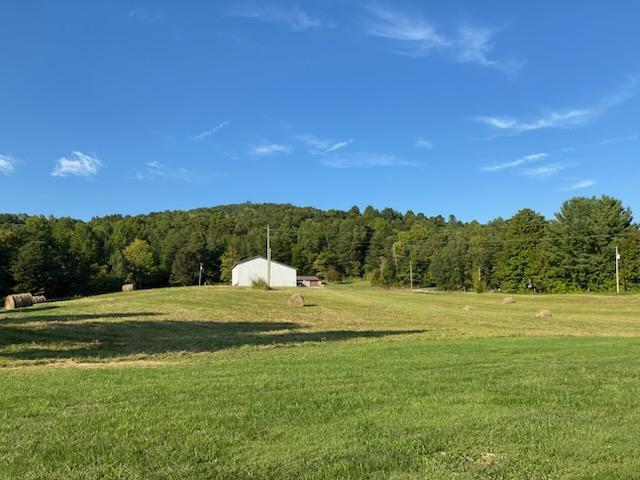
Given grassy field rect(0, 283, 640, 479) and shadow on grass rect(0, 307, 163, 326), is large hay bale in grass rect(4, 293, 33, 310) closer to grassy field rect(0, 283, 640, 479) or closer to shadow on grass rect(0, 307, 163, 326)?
shadow on grass rect(0, 307, 163, 326)

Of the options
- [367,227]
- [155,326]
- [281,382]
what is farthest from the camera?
[367,227]

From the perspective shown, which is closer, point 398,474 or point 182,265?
point 398,474

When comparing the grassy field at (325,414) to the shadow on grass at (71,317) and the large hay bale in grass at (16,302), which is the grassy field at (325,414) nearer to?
the shadow on grass at (71,317)

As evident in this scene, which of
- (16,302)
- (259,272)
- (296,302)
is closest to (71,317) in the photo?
(16,302)

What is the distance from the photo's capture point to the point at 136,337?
2227 cm

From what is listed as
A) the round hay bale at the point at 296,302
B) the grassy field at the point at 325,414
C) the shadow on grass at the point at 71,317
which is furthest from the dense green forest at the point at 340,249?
the grassy field at the point at 325,414

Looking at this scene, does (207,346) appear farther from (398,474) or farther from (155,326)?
(398,474)

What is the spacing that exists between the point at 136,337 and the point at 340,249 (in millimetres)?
132858

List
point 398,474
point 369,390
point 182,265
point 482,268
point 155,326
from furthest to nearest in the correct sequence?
point 182,265 < point 482,268 < point 155,326 < point 369,390 < point 398,474

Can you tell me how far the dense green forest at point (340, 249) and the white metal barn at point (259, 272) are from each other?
78.9ft

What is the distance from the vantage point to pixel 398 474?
4.89 metres

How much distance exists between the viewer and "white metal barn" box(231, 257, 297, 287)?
330 feet

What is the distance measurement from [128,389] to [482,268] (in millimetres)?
107873

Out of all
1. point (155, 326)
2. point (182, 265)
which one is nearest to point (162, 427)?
point (155, 326)
